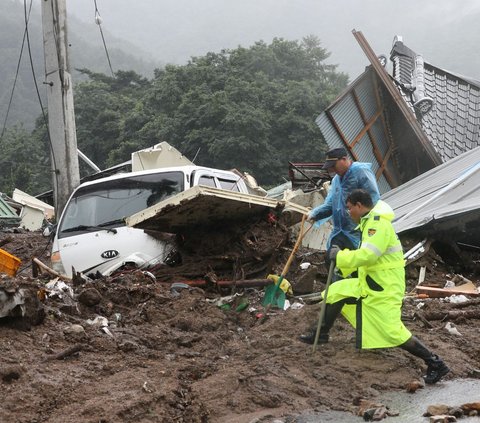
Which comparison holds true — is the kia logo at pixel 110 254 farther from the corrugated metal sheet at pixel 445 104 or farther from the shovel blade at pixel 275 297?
the corrugated metal sheet at pixel 445 104

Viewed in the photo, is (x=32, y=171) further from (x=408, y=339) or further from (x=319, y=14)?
(x=319, y=14)

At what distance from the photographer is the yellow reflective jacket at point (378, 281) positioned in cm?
487

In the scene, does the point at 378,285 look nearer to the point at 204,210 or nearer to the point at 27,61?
the point at 204,210

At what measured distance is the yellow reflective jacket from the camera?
487 centimetres

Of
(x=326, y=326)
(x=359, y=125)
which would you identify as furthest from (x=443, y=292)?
(x=359, y=125)

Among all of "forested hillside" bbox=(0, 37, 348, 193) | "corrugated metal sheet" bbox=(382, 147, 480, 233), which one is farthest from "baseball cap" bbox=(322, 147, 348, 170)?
"forested hillside" bbox=(0, 37, 348, 193)

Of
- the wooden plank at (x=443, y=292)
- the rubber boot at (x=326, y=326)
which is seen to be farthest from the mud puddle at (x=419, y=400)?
the wooden plank at (x=443, y=292)

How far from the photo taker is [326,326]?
5477 mm

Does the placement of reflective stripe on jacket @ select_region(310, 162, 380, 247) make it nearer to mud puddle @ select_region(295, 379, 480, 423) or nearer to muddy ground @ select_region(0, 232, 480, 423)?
muddy ground @ select_region(0, 232, 480, 423)

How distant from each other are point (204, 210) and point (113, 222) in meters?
1.38

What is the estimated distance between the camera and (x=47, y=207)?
89.9 ft

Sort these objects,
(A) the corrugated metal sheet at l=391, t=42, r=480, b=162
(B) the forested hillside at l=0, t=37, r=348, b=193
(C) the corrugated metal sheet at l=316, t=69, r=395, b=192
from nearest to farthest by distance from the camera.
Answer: (C) the corrugated metal sheet at l=316, t=69, r=395, b=192
(A) the corrugated metal sheet at l=391, t=42, r=480, b=162
(B) the forested hillside at l=0, t=37, r=348, b=193

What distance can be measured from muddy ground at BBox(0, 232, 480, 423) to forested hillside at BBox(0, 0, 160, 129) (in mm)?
68550

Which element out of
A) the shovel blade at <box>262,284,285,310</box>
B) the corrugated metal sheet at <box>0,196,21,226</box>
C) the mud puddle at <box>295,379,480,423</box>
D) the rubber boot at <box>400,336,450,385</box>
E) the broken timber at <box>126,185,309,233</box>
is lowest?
the mud puddle at <box>295,379,480,423</box>
